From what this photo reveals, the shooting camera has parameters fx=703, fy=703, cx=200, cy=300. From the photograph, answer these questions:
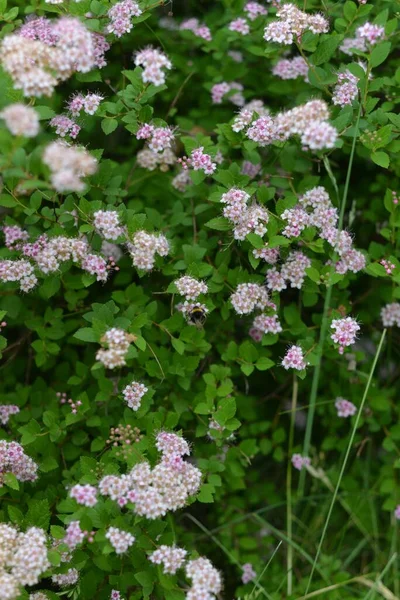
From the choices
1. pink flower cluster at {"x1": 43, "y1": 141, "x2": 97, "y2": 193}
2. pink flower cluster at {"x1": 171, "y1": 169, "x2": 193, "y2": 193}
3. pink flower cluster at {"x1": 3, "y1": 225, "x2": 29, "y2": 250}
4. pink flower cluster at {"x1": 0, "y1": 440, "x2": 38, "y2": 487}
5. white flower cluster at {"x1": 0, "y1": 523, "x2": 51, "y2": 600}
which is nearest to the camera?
pink flower cluster at {"x1": 43, "y1": 141, "x2": 97, "y2": 193}

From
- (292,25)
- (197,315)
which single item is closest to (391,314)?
(197,315)

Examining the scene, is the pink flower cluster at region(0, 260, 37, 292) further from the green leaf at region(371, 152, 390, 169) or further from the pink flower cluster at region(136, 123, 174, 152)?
the green leaf at region(371, 152, 390, 169)

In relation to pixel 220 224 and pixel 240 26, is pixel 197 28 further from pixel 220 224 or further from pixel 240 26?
pixel 220 224

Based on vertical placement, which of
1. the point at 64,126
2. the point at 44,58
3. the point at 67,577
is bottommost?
the point at 67,577

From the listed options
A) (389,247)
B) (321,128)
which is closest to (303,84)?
(389,247)

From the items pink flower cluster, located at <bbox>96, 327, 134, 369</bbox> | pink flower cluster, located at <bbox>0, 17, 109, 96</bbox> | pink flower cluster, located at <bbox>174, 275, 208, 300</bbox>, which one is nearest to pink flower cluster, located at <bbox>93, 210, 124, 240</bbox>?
pink flower cluster, located at <bbox>174, 275, 208, 300</bbox>

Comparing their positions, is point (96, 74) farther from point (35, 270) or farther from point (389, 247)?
point (389, 247)

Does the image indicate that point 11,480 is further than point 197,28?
No
